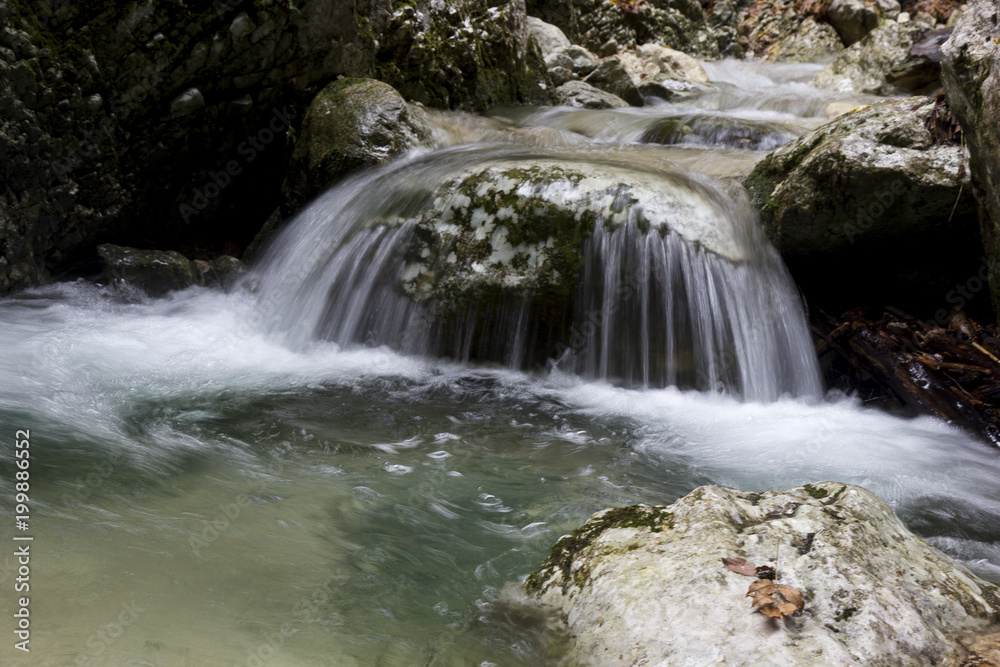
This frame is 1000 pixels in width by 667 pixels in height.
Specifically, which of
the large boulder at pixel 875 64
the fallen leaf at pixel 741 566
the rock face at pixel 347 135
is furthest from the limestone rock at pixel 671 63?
the fallen leaf at pixel 741 566

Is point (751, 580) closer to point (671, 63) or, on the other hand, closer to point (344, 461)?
point (344, 461)

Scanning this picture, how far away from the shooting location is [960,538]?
288cm

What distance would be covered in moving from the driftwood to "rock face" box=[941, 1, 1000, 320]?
2.04ft

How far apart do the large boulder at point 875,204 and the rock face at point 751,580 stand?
10.1 ft

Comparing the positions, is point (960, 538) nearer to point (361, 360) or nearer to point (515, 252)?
point (515, 252)

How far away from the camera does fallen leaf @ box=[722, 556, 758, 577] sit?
1760 millimetres

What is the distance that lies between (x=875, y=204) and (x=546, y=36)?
9.30m

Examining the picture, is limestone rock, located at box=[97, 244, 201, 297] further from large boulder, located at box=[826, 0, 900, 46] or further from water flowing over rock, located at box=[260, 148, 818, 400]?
large boulder, located at box=[826, 0, 900, 46]

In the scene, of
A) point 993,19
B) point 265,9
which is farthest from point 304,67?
point 993,19

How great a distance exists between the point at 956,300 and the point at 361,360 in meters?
4.40

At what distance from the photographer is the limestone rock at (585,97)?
10.0 m

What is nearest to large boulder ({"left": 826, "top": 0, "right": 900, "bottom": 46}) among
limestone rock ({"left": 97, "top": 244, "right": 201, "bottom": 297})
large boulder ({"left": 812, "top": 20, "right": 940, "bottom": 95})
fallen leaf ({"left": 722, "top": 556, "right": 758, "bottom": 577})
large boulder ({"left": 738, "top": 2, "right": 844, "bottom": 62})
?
large boulder ({"left": 738, "top": 2, "right": 844, "bottom": 62})

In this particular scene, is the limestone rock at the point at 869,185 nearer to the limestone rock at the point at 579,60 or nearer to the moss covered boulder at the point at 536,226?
the moss covered boulder at the point at 536,226

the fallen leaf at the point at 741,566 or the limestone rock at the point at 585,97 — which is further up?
the limestone rock at the point at 585,97
